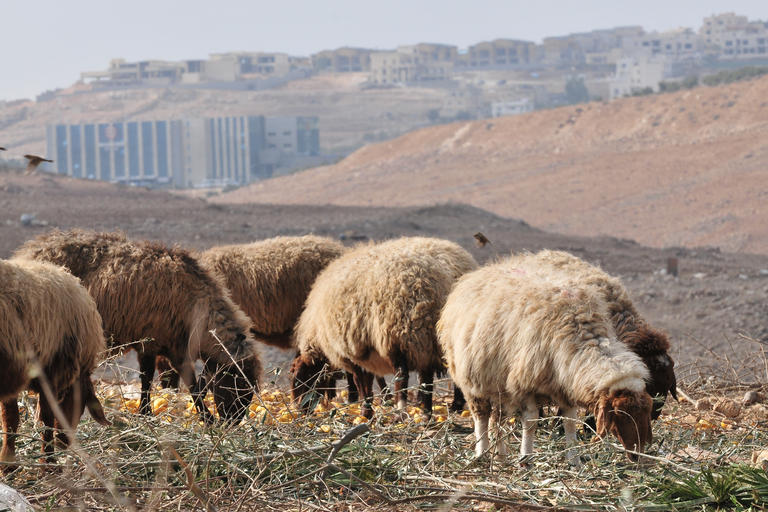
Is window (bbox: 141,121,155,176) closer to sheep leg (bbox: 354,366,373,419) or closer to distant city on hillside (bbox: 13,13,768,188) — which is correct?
distant city on hillside (bbox: 13,13,768,188)

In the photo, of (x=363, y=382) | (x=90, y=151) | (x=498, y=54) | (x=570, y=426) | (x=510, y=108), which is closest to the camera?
(x=570, y=426)

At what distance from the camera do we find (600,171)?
184ft

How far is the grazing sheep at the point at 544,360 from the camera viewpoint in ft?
19.6

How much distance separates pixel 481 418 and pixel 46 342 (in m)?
2.77

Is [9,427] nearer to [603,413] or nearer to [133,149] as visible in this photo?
[603,413]

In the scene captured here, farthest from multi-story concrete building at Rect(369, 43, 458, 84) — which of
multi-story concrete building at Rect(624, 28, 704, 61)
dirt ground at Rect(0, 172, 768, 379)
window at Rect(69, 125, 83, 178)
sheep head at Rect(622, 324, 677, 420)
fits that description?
sheep head at Rect(622, 324, 677, 420)

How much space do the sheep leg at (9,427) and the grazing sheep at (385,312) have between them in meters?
2.33

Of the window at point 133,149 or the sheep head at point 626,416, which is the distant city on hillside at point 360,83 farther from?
the sheep head at point 626,416

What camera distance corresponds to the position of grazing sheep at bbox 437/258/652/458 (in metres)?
5.98

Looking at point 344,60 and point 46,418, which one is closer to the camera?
→ point 46,418

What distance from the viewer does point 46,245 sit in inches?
352

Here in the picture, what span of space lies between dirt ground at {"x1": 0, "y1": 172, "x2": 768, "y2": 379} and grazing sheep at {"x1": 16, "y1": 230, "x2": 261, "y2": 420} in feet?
28.0

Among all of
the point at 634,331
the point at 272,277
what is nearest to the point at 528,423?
the point at 634,331

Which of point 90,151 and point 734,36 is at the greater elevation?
point 734,36
